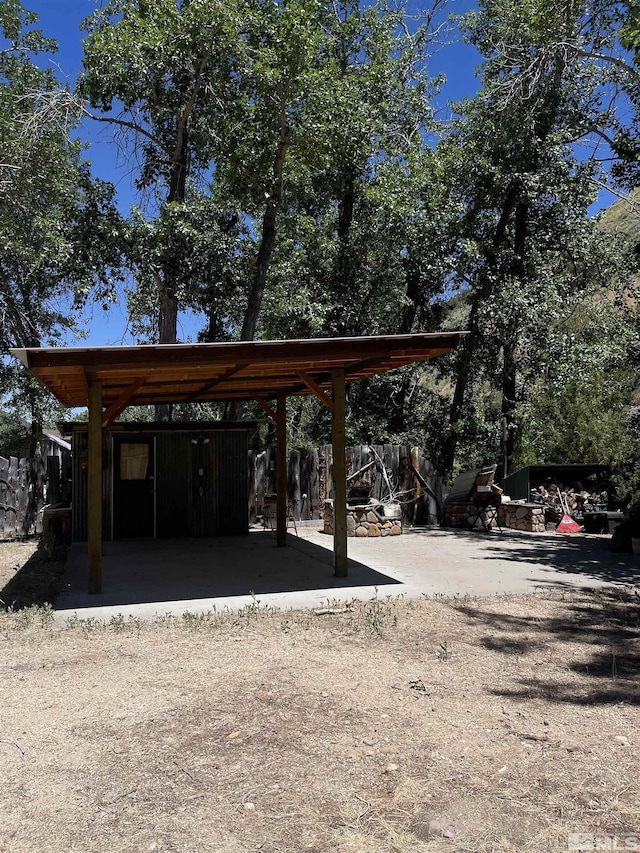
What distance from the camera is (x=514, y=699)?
481 cm

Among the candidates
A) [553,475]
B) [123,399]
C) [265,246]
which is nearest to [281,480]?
[123,399]

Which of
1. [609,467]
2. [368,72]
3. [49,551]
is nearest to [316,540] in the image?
[49,551]

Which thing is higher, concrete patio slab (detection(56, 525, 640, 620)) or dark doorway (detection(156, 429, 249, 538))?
dark doorway (detection(156, 429, 249, 538))

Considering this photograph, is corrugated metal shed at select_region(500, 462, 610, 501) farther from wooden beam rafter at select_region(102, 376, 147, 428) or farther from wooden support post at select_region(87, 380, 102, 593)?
wooden support post at select_region(87, 380, 102, 593)

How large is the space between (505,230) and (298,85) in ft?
24.3

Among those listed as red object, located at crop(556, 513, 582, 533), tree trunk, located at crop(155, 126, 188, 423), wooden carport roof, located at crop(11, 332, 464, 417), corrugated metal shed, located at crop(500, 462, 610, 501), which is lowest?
red object, located at crop(556, 513, 582, 533)

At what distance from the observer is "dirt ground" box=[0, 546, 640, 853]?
3201mm

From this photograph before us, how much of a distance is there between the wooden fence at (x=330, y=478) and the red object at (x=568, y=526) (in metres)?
2.79

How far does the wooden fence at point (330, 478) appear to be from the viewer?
626 inches

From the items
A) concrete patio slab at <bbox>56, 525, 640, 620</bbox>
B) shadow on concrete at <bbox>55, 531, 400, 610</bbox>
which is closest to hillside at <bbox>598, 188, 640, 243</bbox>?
concrete patio slab at <bbox>56, 525, 640, 620</bbox>

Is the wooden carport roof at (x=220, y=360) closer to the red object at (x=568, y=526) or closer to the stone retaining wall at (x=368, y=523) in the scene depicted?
the stone retaining wall at (x=368, y=523)

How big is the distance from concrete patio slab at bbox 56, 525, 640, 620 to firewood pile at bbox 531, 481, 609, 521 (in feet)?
6.97

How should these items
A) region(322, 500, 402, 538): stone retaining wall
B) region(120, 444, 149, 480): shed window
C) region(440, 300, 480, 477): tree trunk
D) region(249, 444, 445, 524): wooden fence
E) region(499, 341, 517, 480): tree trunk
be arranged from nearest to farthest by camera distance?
region(120, 444, 149, 480): shed window, region(322, 500, 402, 538): stone retaining wall, region(249, 444, 445, 524): wooden fence, region(440, 300, 480, 477): tree trunk, region(499, 341, 517, 480): tree trunk

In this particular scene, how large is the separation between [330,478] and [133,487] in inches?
178
